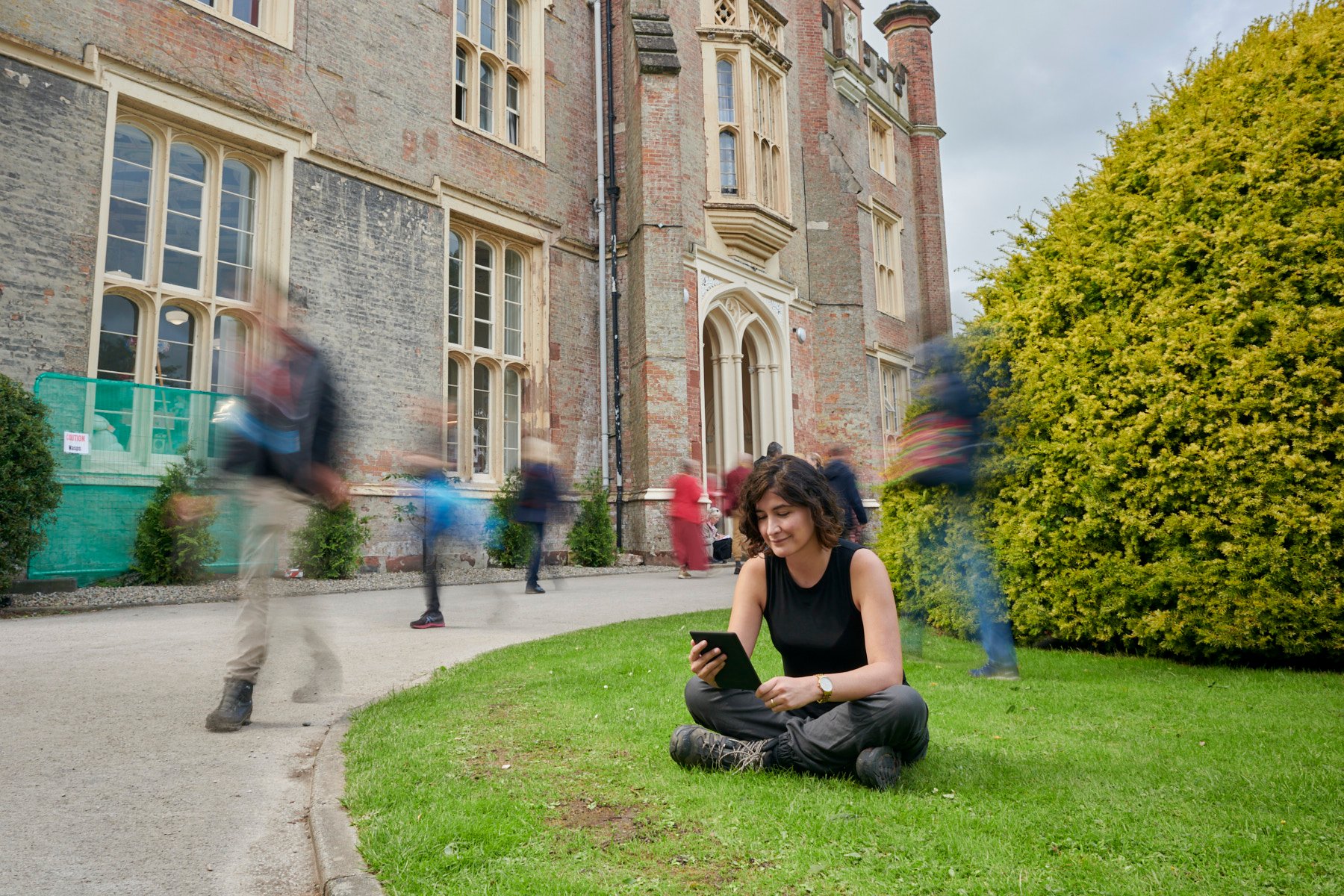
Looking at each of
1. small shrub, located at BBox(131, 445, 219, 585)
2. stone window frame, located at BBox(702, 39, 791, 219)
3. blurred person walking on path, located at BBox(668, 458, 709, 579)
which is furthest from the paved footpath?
stone window frame, located at BBox(702, 39, 791, 219)

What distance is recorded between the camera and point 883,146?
82.5ft

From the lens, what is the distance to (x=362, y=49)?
40.2 feet

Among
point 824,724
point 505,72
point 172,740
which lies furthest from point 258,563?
point 505,72

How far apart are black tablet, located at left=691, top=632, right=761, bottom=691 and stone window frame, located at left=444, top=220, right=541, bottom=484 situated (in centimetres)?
1082

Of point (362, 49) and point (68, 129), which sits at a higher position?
point (362, 49)

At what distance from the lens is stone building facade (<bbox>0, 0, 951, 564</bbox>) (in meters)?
Answer: 9.45

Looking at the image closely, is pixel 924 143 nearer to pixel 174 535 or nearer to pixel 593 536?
pixel 593 536

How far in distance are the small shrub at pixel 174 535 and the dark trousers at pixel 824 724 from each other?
823cm

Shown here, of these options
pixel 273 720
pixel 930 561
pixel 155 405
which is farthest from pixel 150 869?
pixel 155 405

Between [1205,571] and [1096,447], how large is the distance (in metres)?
0.97

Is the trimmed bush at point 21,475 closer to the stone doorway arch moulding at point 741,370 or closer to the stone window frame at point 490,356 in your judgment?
the stone window frame at point 490,356

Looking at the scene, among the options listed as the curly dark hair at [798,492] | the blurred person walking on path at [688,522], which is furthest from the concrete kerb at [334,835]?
the blurred person walking on path at [688,522]

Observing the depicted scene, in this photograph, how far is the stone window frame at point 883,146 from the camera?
24.6 meters

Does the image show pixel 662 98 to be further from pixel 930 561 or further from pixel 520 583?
pixel 930 561
